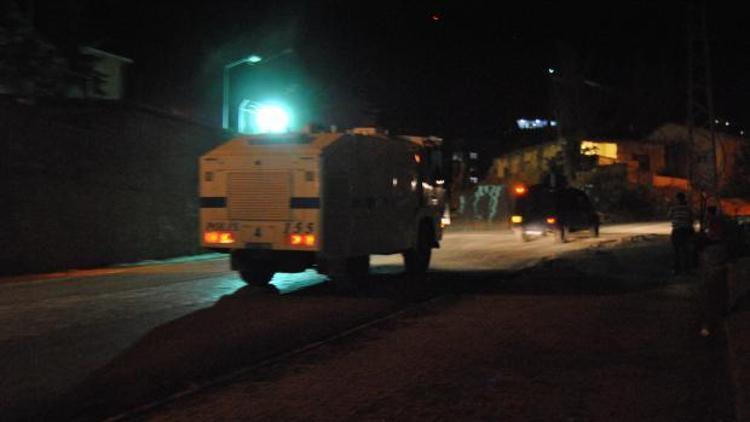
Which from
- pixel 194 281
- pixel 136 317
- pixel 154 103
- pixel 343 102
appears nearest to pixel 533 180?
pixel 343 102

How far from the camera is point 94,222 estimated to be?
63.2ft

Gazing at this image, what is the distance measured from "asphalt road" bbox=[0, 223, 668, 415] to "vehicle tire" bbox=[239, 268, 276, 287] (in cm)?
32

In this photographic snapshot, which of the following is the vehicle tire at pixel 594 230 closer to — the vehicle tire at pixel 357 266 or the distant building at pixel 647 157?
the vehicle tire at pixel 357 266

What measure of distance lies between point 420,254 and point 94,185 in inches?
321

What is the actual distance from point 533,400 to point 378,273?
1114cm

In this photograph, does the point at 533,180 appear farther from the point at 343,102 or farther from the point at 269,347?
the point at 269,347

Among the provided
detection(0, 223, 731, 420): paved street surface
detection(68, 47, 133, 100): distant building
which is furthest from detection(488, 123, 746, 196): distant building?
detection(0, 223, 731, 420): paved street surface

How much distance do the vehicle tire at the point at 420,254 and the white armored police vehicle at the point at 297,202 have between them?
67.6 inches

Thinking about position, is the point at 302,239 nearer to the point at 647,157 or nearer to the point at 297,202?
the point at 297,202

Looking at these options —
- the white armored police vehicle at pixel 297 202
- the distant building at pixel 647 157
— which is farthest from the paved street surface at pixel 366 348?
the distant building at pixel 647 157

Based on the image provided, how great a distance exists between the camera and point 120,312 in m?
11.5

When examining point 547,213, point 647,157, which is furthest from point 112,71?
point 647,157

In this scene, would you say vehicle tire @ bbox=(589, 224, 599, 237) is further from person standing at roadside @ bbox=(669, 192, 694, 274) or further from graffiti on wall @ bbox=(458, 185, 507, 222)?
graffiti on wall @ bbox=(458, 185, 507, 222)

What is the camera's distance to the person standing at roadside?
54.2ft
